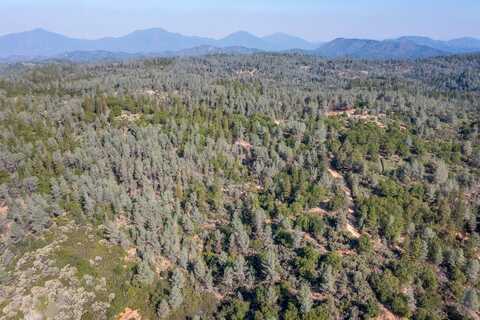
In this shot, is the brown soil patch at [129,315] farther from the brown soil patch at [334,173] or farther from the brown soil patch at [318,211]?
the brown soil patch at [334,173]

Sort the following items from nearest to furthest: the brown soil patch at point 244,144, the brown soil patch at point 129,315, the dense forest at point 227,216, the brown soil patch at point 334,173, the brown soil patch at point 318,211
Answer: the brown soil patch at point 129,315, the dense forest at point 227,216, the brown soil patch at point 318,211, the brown soil patch at point 334,173, the brown soil patch at point 244,144

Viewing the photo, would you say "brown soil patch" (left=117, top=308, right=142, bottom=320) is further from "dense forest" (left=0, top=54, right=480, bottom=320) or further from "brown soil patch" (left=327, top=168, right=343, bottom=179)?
"brown soil patch" (left=327, top=168, right=343, bottom=179)

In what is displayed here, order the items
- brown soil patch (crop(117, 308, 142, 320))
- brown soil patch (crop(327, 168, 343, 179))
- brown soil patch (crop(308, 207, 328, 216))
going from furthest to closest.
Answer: brown soil patch (crop(327, 168, 343, 179)), brown soil patch (crop(308, 207, 328, 216)), brown soil patch (crop(117, 308, 142, 320))

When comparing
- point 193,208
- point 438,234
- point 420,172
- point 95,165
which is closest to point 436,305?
point 438,234

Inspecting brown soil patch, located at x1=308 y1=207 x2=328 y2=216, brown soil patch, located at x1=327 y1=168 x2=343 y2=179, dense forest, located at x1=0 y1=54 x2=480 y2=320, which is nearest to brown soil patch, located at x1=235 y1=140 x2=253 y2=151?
dense forest, located at x1=0 y1=54 x2=480 y2=320

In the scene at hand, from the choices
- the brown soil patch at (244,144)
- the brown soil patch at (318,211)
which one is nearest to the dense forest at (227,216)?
the brown soil patch at (318,211)

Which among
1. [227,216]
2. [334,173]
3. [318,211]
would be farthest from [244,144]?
[318,211]

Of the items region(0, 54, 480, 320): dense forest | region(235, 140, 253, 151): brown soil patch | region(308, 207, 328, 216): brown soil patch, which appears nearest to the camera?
region(0, 54, 480, 320): dense forest

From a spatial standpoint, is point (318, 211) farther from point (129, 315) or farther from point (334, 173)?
point (129, 315)
